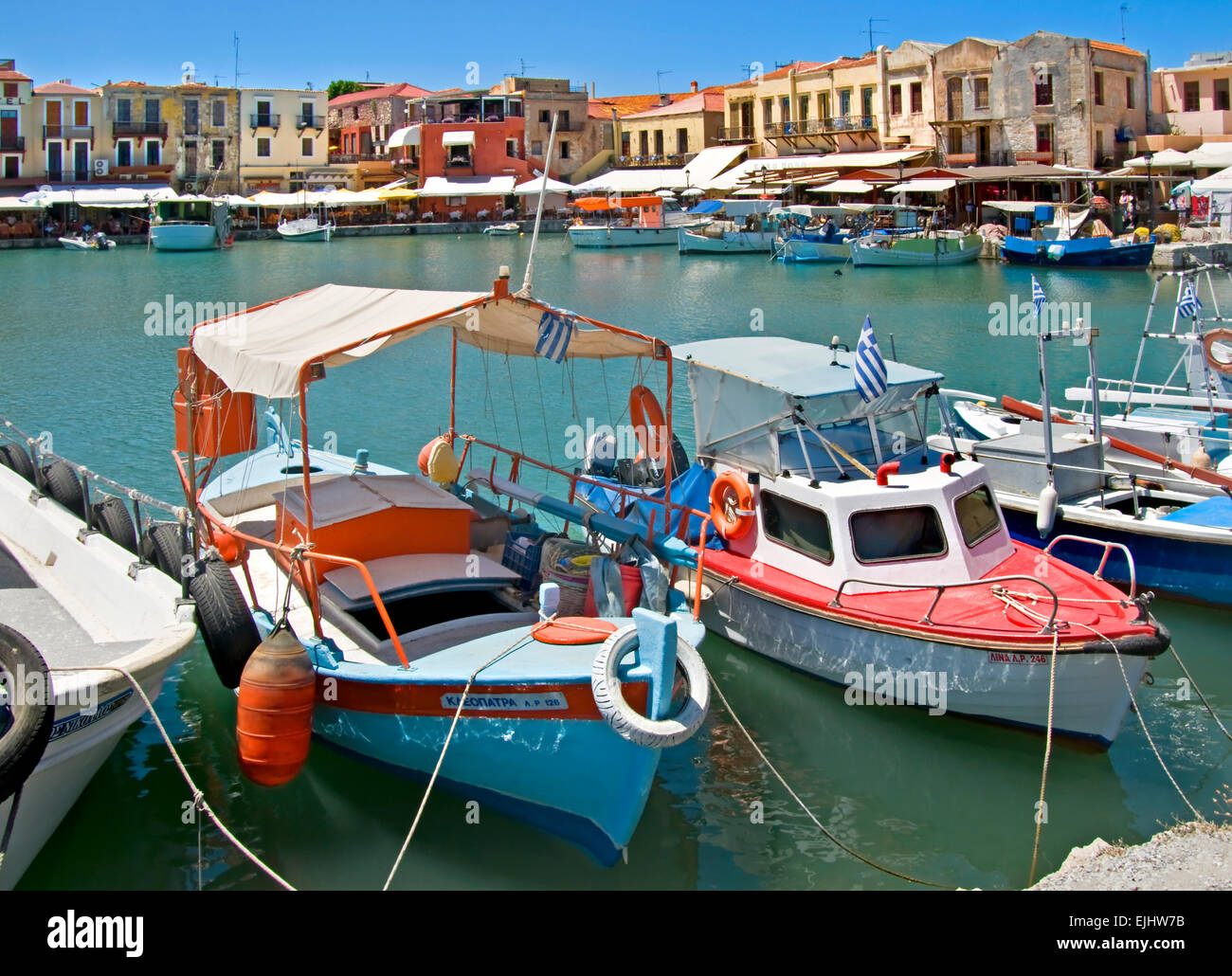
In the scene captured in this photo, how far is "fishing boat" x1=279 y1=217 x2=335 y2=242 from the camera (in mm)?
76188

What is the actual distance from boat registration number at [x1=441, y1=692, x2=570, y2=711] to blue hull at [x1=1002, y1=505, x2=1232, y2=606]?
7.93 metres

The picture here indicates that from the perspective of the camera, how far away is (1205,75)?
63031 millimetres

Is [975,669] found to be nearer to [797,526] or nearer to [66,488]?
[797,526]

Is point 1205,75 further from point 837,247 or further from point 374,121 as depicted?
point 374,121

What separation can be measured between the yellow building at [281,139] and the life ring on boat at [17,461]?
2993 inches

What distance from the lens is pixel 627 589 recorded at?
35.6ft

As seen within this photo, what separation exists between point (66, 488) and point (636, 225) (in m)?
60.8

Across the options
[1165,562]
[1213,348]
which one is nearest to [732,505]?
[1165,562]

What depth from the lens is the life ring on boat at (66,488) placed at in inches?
545

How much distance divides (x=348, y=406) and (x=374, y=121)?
76087 millimetres

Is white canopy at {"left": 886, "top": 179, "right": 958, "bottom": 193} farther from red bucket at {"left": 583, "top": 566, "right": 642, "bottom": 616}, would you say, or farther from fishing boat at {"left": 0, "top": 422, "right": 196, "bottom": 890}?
red bucket at {"left": 583, "top": 566, "right": 642, "bottom": 616}

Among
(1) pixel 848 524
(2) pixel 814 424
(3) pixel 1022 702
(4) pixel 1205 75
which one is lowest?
(3) pixel 1022 702

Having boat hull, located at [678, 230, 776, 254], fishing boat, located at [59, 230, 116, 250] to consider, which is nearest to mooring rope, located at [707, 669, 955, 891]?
boat hull, located at [678, 230, 776, 254]

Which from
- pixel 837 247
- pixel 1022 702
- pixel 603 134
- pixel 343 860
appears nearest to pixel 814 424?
pixel 1022 702
